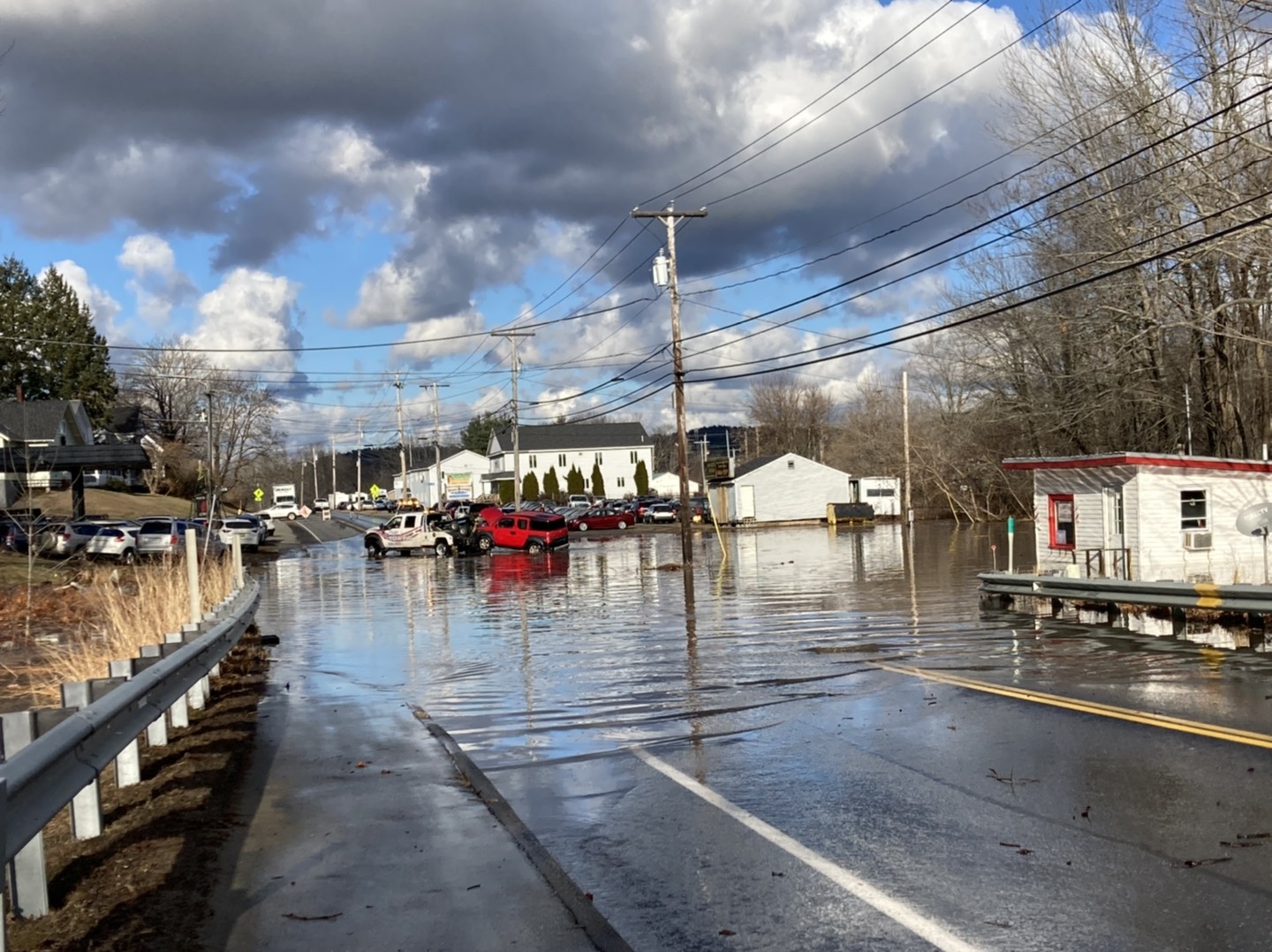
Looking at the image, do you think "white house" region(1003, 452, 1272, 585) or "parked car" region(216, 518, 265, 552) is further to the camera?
"parked car" region(216, 518, 265, 552)

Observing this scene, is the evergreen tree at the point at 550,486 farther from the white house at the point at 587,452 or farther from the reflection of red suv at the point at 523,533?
the reflection of red suv at the point at 523,533

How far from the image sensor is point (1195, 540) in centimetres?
2545

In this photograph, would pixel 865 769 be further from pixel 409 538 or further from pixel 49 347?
pixel 49 347

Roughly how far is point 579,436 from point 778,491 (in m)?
52.0

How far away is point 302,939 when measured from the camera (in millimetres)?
5492

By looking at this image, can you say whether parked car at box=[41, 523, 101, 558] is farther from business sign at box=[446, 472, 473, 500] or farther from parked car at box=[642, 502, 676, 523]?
business sign at box=[446, 472, 473, 500]

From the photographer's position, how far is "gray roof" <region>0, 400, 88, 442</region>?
65.9 metres

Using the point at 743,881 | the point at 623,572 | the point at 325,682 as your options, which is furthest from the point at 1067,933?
the point at 623,572

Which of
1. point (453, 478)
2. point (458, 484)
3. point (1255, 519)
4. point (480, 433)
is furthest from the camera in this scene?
point (480, 433)

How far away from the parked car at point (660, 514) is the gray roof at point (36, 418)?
36894 mm

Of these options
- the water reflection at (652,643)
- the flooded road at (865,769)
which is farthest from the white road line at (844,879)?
the water reflection at (652,643)

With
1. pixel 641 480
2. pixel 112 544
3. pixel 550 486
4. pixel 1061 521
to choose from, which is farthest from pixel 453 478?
pixel 1061 521

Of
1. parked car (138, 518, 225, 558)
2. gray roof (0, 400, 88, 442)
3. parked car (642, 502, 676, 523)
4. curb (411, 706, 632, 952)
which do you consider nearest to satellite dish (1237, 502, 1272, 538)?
curb (411, 706, 632, 952)

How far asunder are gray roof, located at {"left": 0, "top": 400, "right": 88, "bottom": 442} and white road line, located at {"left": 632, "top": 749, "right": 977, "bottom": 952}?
64.7 m
